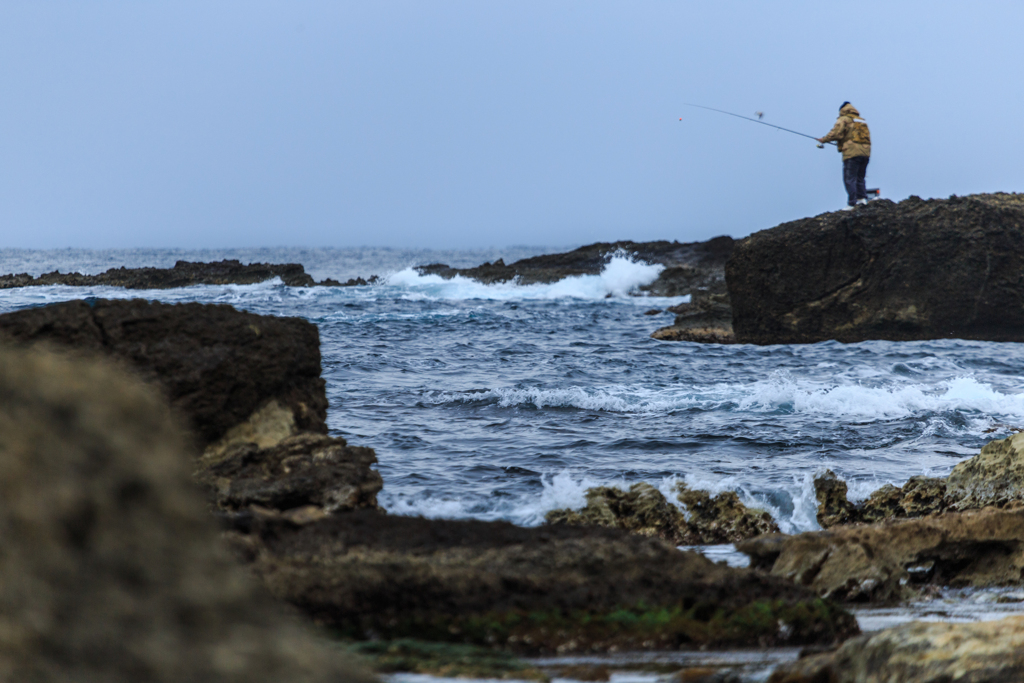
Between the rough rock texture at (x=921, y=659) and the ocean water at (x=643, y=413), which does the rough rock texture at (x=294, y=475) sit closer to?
the ocean water at (x=643, y=413)

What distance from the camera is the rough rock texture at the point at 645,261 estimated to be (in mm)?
34531

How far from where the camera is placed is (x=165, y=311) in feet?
15.4

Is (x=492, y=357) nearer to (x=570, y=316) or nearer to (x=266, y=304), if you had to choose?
(x=570, y=316)

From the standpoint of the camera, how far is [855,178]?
1611cm

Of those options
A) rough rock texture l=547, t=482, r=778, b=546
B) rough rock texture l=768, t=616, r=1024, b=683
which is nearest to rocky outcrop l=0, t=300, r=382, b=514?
rough rock texture l=547, t=482, r=778, b=546

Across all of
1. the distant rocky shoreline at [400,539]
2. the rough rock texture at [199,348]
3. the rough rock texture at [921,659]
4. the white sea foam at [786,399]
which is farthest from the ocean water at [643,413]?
the rough rock texture at [921,659]

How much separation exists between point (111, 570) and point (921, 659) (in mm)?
2559

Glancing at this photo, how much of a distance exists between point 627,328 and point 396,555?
59.5ft

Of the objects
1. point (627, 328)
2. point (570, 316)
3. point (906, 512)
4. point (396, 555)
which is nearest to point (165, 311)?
point (396, 555)

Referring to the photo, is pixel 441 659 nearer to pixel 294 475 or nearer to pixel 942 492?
pixel 294 475

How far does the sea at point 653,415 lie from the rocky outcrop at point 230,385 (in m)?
1.27

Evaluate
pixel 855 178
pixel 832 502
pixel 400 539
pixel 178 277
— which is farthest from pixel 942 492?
pixel 178 277

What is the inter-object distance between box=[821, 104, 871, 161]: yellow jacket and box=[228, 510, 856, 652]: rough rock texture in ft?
43.9

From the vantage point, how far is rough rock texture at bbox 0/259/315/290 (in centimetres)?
3186
